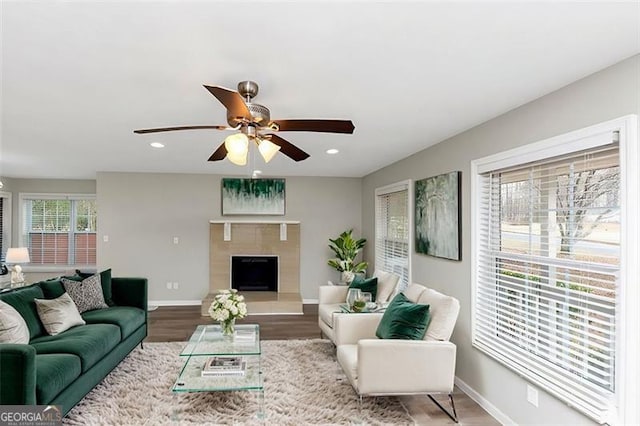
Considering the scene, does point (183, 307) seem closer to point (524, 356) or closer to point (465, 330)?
point (465, 330)

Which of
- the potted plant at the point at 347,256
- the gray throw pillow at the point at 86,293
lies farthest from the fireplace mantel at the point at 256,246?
the gray throw pillow at the point at 86,293

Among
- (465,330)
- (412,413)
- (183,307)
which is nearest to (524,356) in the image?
(465,330)

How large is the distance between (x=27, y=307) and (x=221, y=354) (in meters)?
1.82

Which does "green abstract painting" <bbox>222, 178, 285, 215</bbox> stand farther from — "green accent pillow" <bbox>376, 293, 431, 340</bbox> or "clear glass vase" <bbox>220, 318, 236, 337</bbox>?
"green accent pillow" <bbox>376, 293, 431, 340</bbox>

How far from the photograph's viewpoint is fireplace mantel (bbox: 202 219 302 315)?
6977 millimetres

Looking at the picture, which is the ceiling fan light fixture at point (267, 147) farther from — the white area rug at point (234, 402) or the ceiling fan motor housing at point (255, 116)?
the white area rug at point (234, 402)

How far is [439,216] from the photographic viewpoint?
405 centimetres

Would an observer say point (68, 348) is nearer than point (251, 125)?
No

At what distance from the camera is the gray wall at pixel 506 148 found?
2.10m

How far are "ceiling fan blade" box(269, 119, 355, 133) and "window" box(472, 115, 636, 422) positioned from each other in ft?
4.57

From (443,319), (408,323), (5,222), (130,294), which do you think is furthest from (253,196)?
(5,222)

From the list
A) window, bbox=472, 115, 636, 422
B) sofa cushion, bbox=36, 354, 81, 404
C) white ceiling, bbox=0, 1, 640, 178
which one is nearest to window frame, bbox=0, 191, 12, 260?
white ceiling, bbox=0, 1, 640, 178

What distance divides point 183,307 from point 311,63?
18.9 feet

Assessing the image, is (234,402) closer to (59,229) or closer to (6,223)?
(59,229)
